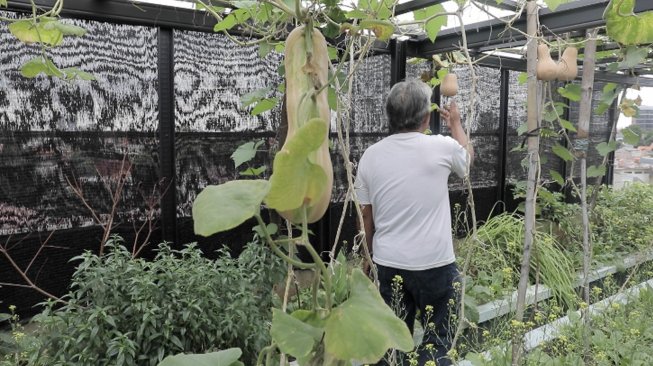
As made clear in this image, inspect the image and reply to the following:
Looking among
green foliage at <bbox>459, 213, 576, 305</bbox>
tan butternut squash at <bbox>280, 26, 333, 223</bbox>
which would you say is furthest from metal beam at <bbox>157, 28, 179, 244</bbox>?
tan butternut squash at <bbox>280, 26, 333, 223</bbox>

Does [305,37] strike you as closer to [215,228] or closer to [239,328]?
[215,228]

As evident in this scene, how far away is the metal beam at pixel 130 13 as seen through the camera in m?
2.04

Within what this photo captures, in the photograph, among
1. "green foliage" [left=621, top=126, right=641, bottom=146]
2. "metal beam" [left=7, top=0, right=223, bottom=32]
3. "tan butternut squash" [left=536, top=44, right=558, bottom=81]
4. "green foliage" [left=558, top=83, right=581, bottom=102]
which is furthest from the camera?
"green foliage" [left=621, top=126, right=641, bottom=146]

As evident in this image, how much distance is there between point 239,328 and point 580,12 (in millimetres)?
2035

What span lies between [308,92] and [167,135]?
7.31 feet

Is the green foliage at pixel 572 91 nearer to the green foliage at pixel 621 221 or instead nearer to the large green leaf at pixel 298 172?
the green foliage at pixel 621 221

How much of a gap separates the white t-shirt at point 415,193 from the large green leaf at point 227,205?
4.54 feet

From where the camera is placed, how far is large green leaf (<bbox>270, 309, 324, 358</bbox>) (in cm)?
41

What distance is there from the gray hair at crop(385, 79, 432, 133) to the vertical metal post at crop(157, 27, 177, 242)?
122 centimetres

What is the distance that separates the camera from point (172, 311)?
66.3 inches

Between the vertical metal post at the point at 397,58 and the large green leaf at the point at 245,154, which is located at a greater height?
the vertical metal post at the point at 397,58

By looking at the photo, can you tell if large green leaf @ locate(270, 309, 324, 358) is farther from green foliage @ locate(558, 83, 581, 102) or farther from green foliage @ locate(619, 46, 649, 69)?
green foliage @ locate(558, 83, 581, 102)

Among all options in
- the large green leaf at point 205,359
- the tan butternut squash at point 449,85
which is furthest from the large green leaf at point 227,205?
the tan butternut squash at point 449,85

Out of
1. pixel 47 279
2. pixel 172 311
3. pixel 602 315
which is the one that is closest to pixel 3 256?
pixel 47 279
